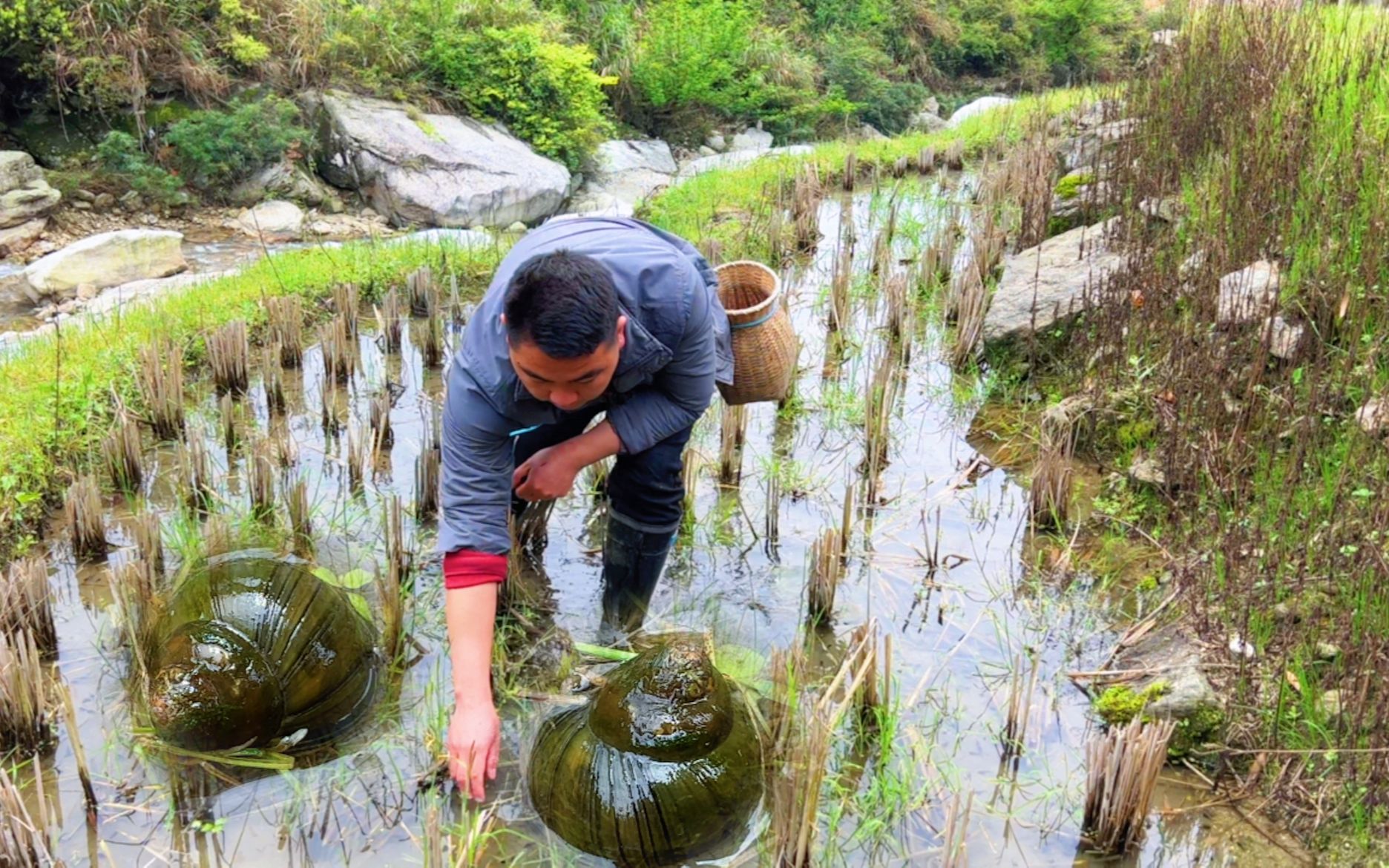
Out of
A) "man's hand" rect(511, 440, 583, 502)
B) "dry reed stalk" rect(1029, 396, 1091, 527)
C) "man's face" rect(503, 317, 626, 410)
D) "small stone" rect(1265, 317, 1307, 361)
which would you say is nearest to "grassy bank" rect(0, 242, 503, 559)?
"man's hand" rect(511, 440, 583, 502)

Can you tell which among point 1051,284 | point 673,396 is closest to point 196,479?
point 673,396

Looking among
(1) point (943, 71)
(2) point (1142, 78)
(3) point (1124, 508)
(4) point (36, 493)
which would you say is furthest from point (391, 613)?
(1) point (943, 71)

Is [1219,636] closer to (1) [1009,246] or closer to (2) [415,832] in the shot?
(2) [415,832]

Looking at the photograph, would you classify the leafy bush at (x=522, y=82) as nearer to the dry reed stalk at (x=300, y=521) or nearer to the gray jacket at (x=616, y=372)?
the dry reed stalk at (x=300, y=521)

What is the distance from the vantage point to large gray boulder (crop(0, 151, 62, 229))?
9.19 metres

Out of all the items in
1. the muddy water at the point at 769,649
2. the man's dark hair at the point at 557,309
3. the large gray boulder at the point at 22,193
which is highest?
the man's dark hair at the point at 557,309

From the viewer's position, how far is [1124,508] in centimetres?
414

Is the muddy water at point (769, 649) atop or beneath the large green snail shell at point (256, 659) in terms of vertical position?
beneath

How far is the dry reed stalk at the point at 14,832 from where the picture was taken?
2.28 meters

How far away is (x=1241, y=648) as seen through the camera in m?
3.08

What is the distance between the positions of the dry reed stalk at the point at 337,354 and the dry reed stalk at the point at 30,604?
6.69 feet

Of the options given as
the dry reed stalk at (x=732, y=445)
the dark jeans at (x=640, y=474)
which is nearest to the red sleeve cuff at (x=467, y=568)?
the dark jeans at (x=640, y=474)

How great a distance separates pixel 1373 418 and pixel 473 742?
327 centimetres

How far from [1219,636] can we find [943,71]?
19.8 m
